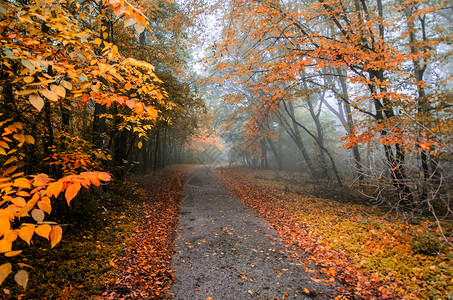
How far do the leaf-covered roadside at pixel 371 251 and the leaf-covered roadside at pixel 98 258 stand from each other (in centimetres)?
327

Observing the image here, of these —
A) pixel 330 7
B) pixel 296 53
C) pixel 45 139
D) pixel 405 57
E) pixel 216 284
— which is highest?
pixel 330 7

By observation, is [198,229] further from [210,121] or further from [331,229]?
[210,121]

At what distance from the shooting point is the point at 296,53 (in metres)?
6.82

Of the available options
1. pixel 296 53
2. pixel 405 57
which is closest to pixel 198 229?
pixel 296 53

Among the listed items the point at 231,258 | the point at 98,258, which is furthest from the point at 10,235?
the point at 231,258

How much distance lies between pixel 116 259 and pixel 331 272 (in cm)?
404

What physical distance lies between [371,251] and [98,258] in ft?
18.2

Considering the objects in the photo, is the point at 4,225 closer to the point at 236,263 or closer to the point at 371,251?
the point at 236,263

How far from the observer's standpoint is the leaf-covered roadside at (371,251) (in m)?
3.59

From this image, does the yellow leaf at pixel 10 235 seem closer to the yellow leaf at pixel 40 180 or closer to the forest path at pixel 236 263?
the yellow leaf at pixel 40 180

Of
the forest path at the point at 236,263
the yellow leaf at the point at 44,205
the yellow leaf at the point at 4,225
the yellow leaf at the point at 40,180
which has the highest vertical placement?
the yellow leaf at the point at 40,180

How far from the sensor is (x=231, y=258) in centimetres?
459

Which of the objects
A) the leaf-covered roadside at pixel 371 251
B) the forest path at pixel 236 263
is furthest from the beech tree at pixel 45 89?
the leaf-covered roadside at pixel 371 251

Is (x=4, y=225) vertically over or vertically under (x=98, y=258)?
over
